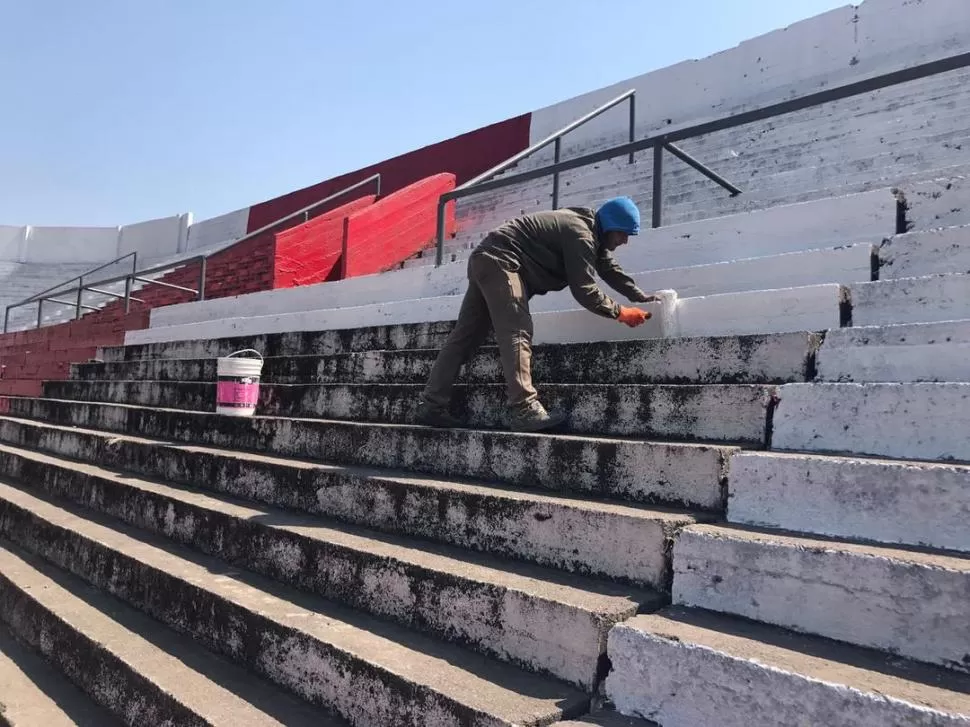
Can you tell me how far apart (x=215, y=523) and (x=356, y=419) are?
0.97 metres

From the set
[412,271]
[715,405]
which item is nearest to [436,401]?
[715,405]

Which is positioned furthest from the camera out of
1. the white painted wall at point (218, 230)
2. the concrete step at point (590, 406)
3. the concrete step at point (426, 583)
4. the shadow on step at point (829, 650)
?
the white painted wall at point (218, 230)

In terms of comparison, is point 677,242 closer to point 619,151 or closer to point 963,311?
point 619,151

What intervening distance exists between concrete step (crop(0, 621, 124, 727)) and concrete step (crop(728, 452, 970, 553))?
238cm

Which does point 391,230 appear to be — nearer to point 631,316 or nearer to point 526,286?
point 526,286

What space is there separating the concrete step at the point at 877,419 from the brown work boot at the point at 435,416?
1.54 metres

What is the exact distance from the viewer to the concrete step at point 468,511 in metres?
2.11

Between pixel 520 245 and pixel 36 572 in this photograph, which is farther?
pixel 36 572

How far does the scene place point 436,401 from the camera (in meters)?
3.37

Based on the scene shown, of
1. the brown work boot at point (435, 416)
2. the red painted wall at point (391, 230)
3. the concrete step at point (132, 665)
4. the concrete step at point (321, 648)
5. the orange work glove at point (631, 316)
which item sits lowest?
the concrete step at point (132, 665)

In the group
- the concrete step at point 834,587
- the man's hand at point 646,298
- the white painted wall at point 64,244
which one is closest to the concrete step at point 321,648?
the concrete step at point 834,587

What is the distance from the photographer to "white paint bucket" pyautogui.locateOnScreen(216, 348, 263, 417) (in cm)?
451

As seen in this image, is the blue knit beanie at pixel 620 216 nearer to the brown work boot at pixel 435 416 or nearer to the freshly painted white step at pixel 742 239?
the freshly painted white step at pixel 742 239

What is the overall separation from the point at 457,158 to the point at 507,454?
324 inches
